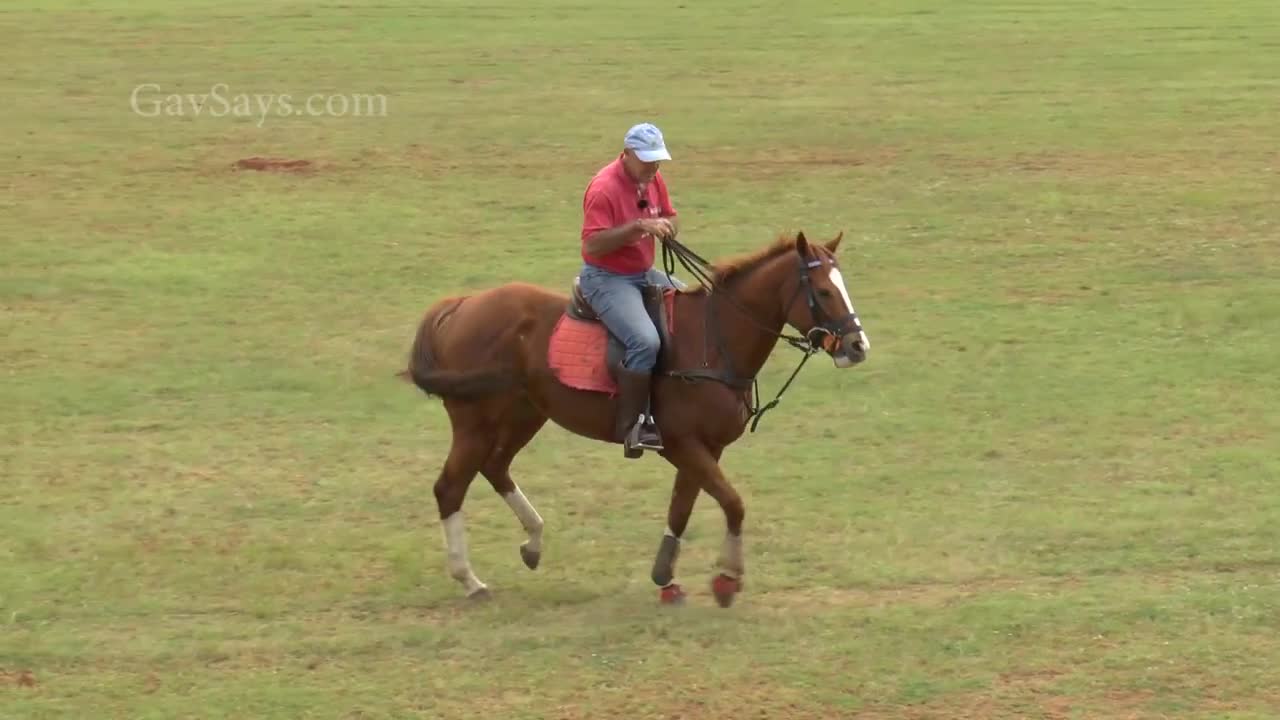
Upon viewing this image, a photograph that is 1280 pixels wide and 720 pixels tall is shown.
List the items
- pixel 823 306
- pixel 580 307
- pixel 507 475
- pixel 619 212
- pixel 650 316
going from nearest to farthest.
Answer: pixel 823 306 < pixel 619 212 < pixel 650 316 < pixel 580 307 < pixel 507 475

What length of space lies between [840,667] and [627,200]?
116 inches

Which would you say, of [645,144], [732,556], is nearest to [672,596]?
[732,556]

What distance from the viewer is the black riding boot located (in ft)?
36.9

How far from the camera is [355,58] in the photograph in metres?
33.4

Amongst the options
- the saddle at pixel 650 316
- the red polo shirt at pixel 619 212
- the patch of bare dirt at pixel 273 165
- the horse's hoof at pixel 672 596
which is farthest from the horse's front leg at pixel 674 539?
the patch of bare dirt at pixel 273 165

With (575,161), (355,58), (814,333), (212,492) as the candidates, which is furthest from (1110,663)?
Result: (355,58)

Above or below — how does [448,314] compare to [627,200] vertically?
below

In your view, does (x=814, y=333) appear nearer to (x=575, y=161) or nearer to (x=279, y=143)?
(x=575, y=161)

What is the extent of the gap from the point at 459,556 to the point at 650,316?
1.85 metres

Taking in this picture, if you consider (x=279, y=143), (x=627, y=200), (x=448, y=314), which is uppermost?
(x=627, y=200)

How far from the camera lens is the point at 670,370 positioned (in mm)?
11367

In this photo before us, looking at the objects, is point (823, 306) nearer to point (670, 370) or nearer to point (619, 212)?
point (670, 370)

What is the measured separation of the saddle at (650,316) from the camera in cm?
1137

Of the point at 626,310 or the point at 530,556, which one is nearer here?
the point at 626,310
